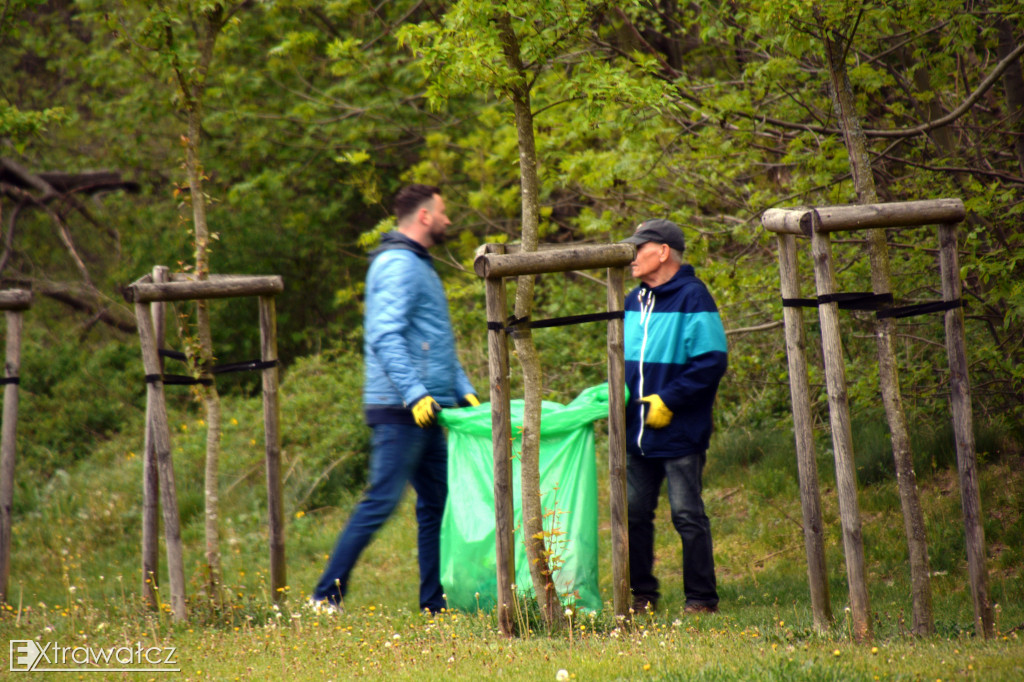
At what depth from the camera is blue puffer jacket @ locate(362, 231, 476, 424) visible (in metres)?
4.84

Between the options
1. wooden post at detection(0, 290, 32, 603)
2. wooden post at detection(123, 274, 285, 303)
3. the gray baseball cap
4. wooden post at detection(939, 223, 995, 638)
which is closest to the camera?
wooden post at detection(939, 223, 995, 638)

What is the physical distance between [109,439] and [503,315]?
9.11 m

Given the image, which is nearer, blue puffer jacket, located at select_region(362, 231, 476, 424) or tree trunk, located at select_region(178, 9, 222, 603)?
blue puffer jacket, located at select_region(362, 231, 476, 424)

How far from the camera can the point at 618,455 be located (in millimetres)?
4344

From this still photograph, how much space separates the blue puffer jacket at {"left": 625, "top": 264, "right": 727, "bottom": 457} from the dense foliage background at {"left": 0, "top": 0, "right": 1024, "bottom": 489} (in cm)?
109

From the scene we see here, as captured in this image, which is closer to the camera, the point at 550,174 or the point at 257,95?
the point at 550,174

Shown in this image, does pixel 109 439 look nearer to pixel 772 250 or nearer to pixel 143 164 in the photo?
pixel 143 164

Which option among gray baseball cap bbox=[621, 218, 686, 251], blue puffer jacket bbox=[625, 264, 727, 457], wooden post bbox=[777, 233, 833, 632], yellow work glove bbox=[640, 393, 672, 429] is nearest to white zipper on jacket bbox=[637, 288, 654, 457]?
blue puffer jacket bbox=[625, 264, 727, 457]

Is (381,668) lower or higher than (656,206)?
lower

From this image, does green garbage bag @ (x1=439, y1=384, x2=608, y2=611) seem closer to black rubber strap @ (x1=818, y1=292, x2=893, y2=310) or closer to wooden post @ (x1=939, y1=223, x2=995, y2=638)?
black rubber strap @ (x1=818, y1=292, x2=893, y2=310)

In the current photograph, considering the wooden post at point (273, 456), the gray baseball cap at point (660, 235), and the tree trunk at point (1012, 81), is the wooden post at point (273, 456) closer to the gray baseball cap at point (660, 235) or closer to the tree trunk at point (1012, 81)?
the gray baseball cap at point (660, 235)

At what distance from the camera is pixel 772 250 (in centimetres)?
708

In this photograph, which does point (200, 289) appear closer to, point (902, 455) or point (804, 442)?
point (804, 442)

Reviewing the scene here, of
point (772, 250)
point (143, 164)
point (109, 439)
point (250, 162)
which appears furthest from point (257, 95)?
point (772, 250)
